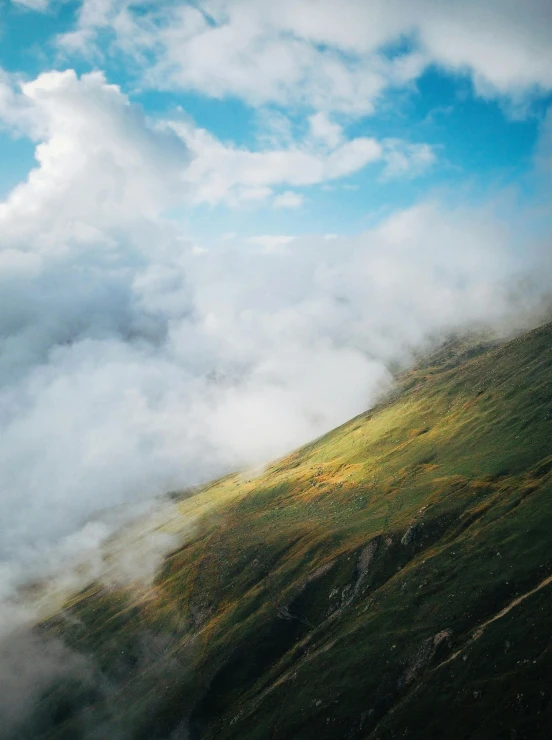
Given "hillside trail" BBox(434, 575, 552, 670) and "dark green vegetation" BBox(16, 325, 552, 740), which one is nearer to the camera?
"dark green vegetation" BBox(16, 325, 552, 740)

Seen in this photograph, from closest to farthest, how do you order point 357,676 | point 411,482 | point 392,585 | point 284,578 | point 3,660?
point 357,676 < point 392,585 < point 284,578 < point 411,482 < point 3,660

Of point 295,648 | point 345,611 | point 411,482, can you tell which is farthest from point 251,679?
point 411,482

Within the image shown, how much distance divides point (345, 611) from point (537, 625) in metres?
45.8

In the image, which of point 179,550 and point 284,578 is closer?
point 284,578

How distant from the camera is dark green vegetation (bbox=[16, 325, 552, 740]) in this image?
67625 mm

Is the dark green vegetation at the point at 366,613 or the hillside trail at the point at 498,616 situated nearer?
the dark green vegetation at the point at 366,613

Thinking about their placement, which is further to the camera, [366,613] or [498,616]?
[366,613]

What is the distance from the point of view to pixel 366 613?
94.6 metres

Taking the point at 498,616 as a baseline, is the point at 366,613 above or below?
above

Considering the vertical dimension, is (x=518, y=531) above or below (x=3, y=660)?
below

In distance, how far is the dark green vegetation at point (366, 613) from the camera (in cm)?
6762

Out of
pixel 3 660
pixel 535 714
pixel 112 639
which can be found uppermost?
pixel 3 660

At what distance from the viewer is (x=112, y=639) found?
Answer: 148750 millimetres

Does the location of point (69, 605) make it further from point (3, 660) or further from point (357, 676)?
point (357, 676)
